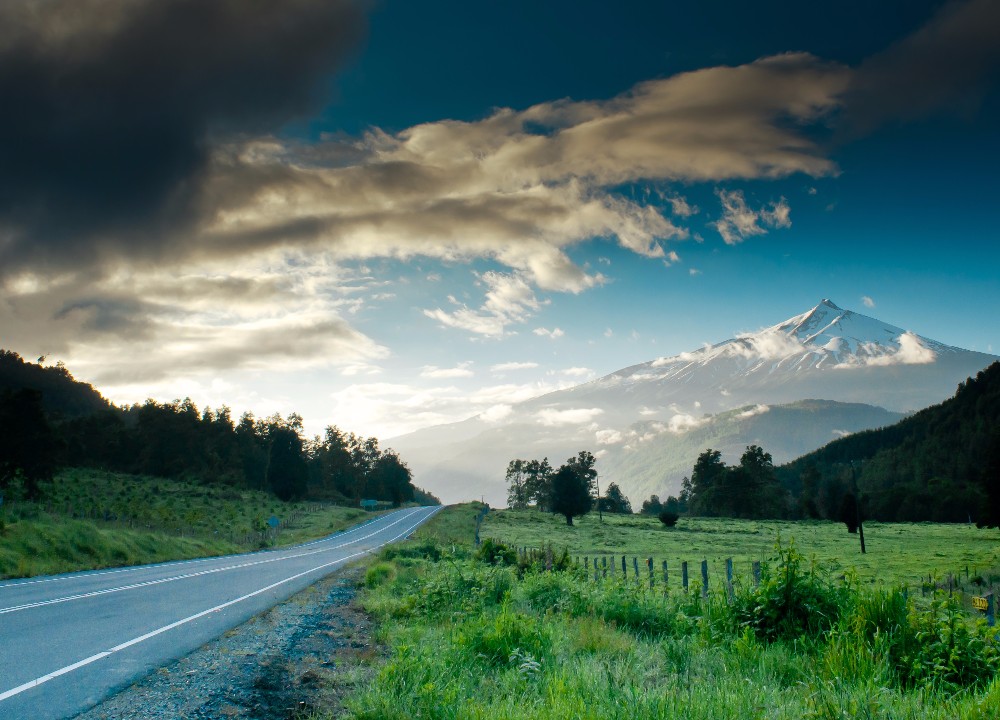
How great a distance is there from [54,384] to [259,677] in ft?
474

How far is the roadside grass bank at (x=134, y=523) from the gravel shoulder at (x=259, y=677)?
50.4 feet

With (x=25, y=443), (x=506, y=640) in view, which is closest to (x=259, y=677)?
(x=506, y=640)

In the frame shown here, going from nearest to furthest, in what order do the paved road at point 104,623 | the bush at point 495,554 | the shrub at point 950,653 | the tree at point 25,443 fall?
the shrub at point 950,653 < the paved road at point 104,623 < the bush at point 495,554 < the tree at point 25,443

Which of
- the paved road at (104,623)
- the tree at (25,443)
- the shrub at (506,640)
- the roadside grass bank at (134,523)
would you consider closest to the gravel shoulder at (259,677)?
the paved road at (104,623)

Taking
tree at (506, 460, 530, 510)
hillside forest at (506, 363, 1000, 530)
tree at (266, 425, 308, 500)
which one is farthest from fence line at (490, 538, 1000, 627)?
tree at (506, 460, 530, 510)

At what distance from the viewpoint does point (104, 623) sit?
12242 millimetres

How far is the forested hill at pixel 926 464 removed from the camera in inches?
4277

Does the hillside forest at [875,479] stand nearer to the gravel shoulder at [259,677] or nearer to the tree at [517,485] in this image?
the tree at [517,485]

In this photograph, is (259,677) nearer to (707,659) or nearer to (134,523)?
(707,659)

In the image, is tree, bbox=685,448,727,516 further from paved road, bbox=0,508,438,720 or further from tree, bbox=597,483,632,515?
paved road, bbox=0,508,438,720

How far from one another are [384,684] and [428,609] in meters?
6.56

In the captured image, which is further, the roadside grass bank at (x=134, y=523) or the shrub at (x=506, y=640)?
the roadside grass bank at (x=134, y=523)

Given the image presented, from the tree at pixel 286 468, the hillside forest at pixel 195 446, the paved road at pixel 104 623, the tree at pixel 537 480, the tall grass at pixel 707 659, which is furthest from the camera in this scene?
the tree at pixel 537 480

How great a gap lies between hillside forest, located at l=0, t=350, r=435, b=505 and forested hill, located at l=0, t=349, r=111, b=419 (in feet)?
0.67
